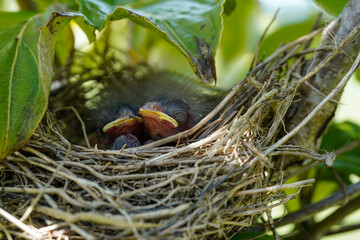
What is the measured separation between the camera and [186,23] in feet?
3.83

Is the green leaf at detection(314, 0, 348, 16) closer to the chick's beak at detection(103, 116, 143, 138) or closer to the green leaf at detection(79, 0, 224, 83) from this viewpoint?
the green leaf at detection(79, 0, 224, 83)

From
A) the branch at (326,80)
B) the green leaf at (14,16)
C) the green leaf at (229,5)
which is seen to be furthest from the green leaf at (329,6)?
the green leaf at (14,16)

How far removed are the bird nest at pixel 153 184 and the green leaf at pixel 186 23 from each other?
0.21 m

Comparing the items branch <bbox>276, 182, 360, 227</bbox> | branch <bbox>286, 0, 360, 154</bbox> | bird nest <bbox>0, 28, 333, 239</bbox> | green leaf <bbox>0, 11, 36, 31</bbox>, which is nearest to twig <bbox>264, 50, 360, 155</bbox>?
bird nest <bbox>0, 28, 333, 239</bbox>

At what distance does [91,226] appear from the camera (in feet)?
2.98

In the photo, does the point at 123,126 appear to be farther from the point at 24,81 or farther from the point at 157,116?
the point at 24,81

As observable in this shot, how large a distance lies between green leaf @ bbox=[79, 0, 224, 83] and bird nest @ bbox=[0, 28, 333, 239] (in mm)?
210

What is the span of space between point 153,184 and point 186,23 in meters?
0.46

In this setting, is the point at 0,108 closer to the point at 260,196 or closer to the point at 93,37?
the point at 93,37

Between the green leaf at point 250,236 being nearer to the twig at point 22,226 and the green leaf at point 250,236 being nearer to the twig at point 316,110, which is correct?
the twig at point 316,110

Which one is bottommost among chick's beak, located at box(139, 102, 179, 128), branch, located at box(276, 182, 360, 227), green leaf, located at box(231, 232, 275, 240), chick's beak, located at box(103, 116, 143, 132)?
branch, located at box(276, 182, 360, 227)

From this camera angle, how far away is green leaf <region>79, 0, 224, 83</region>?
1080 millimetres

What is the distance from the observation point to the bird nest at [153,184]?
90 centimetres

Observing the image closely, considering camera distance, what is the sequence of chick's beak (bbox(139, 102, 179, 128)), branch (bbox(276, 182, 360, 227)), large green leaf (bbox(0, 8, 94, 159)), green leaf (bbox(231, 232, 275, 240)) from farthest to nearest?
chick's beak (bbox(139, 102, 179, 128)), branch (bbox(276, 182, 360, 227)), green leaf (bbox(231, 232, 275, 240)), large green leaf (bbox(0, 8, 94, 159))
